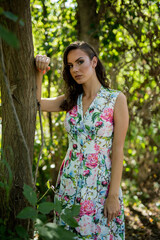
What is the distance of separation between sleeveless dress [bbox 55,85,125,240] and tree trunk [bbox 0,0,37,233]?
53cm

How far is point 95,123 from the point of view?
194 centimetres

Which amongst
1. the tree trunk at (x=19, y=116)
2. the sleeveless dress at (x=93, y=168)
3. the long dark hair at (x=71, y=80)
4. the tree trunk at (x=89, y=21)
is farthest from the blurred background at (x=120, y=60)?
the tree trunk at (x=19, y=116)

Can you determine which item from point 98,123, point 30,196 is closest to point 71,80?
point 98,123

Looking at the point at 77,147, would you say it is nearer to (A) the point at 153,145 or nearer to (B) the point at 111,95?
Result: (B) the point at 111,95

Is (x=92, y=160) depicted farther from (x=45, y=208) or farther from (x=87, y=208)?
(x=45, y=208)

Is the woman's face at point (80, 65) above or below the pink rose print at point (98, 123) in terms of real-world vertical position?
above

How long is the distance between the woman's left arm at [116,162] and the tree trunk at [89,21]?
5.19ft

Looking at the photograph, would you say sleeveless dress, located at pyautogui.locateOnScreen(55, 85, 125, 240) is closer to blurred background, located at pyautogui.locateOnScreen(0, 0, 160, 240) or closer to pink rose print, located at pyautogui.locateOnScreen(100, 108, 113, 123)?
pink rose print, located at pyautogui.locateOnScreen(100, 108, 113, 123)

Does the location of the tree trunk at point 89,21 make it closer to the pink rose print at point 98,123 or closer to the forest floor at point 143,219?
the pink rose print at point 98,123

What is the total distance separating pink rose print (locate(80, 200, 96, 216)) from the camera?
6.07ft

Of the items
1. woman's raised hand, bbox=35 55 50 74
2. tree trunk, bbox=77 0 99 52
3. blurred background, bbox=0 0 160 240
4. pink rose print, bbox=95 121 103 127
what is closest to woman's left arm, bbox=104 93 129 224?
pink rose print, bbox=95 121 103 127

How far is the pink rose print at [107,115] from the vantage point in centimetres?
194

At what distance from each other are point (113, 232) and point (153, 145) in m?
2.12

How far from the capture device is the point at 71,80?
230cm
